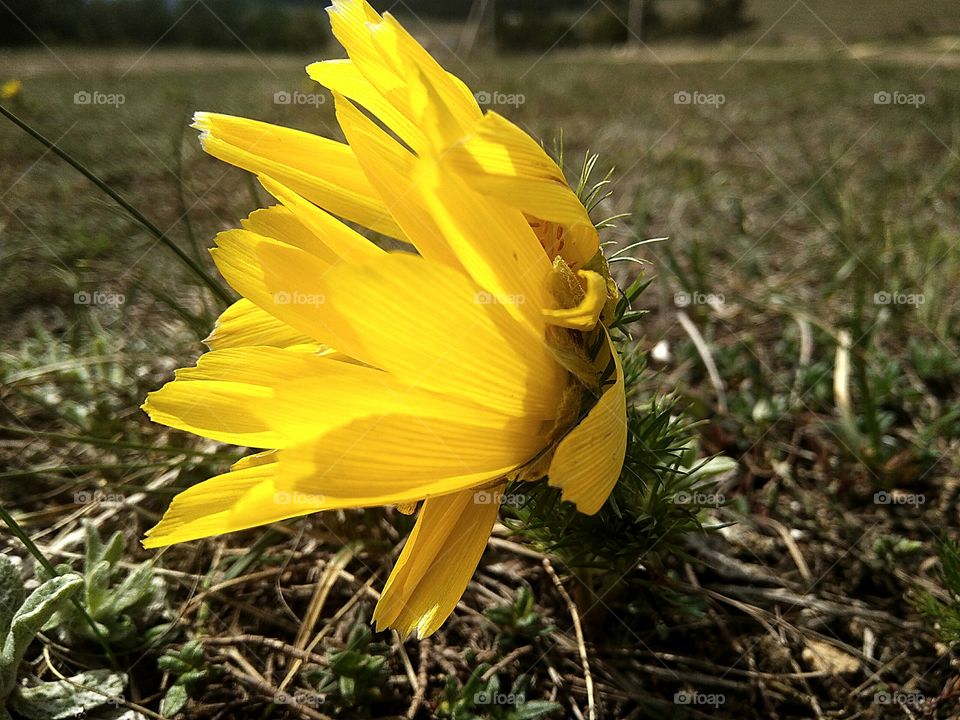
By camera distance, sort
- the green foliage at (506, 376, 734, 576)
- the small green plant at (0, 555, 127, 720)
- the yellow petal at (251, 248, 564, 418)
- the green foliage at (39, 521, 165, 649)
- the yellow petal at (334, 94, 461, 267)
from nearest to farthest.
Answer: the yellow petal at (251, 248, 564, 418) < the yellow petal at (334, 94, 461, 267) < the green foliage at (506, 376, 734, 576) < the small green plant at (0, 555, 127, 720) < the green foliage at (39, 521, 165, 649)

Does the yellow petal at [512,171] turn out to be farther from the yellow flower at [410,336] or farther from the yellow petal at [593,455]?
the yellow petal at [593,455]

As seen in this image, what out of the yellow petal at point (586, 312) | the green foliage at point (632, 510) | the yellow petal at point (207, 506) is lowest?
the green foliage at point (632, 510)

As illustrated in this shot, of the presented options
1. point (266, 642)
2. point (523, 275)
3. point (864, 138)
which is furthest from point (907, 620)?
point (864, 138)

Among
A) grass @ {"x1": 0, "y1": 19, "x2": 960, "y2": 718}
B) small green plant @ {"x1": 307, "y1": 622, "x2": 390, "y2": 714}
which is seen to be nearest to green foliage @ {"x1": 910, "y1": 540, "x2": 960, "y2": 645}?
grass @ {"x1": 0, "y1": 19, "x2": 960, "y2": 718}

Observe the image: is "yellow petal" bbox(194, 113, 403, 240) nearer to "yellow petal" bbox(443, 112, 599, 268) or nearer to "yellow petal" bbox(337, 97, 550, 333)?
"yellow petal" bbox(337, 97, 550, 333)

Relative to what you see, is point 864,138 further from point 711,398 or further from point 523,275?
point 523,275

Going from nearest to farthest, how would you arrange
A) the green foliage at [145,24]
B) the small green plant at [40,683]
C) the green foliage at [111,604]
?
the small green plant at [40,683] < the green foliage at [111,604] < the green foliage at [145,24]

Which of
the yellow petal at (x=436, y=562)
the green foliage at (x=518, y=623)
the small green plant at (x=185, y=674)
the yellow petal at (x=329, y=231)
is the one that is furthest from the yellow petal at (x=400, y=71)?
the small green plant at (x=185, y=674)

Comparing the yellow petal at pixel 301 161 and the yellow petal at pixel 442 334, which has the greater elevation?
the yellow petal at pixel 301 161
